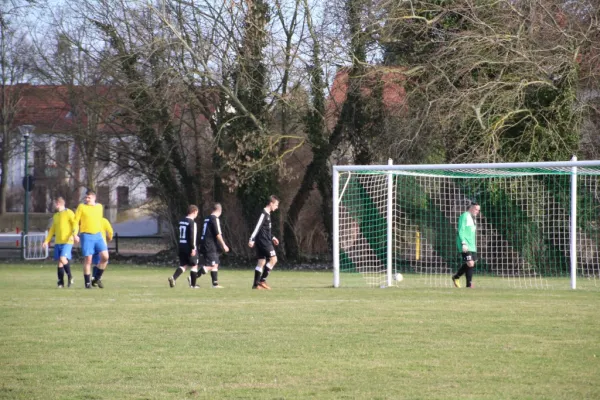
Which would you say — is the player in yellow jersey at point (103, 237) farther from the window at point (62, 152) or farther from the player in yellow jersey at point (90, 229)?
the window at point (62, 152)

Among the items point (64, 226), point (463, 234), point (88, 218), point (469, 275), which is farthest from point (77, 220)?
point (469, 275)

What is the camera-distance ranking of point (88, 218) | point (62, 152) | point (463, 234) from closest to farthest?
point (88, 218), point (463, 234), point (62, 152)

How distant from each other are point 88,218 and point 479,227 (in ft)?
37.9

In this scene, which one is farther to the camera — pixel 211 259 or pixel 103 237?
pixel 211 259

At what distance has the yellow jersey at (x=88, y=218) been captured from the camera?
1773 cm

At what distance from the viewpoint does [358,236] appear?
22500mm

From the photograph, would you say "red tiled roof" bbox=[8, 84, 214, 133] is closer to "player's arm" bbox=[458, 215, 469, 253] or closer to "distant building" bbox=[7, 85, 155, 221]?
"distant building" bbox=[7, 85, 155, 221]

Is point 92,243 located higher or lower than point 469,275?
higher

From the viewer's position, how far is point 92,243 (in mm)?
17812

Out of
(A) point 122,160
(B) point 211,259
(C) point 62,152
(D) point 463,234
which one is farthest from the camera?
(C) point 62,152

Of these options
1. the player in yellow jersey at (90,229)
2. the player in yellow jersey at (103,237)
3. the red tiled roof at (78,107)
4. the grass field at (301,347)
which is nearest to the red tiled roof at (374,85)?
the red tiled roof at (78,107)

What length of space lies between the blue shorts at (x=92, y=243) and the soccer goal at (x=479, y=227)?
570cm

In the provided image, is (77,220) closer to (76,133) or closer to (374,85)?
(374,85)

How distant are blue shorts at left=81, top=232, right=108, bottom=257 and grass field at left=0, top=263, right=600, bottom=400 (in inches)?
87.9
